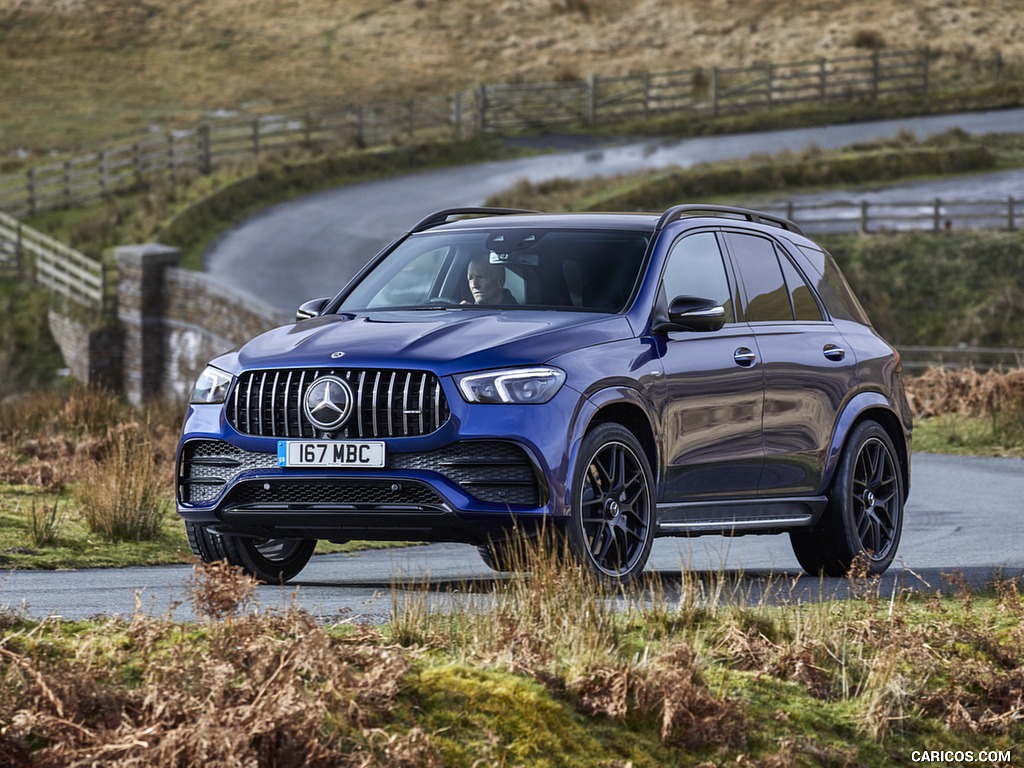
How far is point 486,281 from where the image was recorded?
927cm

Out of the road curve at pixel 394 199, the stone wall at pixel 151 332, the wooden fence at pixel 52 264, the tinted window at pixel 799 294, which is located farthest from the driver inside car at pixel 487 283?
the wooden fence at pixel 52 264

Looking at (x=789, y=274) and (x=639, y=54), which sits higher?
(x=639, y=54)

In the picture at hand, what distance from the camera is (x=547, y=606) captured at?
6.68 metres

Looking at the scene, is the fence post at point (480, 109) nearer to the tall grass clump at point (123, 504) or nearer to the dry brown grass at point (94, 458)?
the dry brown grass at point (94, 458)

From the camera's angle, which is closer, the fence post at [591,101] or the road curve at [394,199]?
the road curve at [394,199]

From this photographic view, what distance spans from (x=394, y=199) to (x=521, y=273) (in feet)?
118

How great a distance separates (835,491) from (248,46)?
279 feet

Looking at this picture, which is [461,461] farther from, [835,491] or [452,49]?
[452,49]

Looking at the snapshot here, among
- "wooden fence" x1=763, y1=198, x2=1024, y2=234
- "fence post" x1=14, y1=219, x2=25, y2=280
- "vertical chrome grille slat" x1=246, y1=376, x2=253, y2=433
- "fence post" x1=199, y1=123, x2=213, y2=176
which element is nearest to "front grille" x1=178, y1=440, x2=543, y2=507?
"vertical chrome grille slat" x1=246, y1=376, x2=253, y2=433

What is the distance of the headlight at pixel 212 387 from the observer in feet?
27.7

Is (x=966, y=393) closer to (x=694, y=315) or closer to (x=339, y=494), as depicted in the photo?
(x=694, y=315)

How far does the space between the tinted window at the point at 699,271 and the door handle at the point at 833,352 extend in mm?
874

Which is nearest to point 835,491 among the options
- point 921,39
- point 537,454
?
point 537,454

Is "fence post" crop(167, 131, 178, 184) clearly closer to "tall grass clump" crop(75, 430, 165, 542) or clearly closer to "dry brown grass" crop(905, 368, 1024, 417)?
"dry brown grass" crop(905, 368, 1024, 417)
